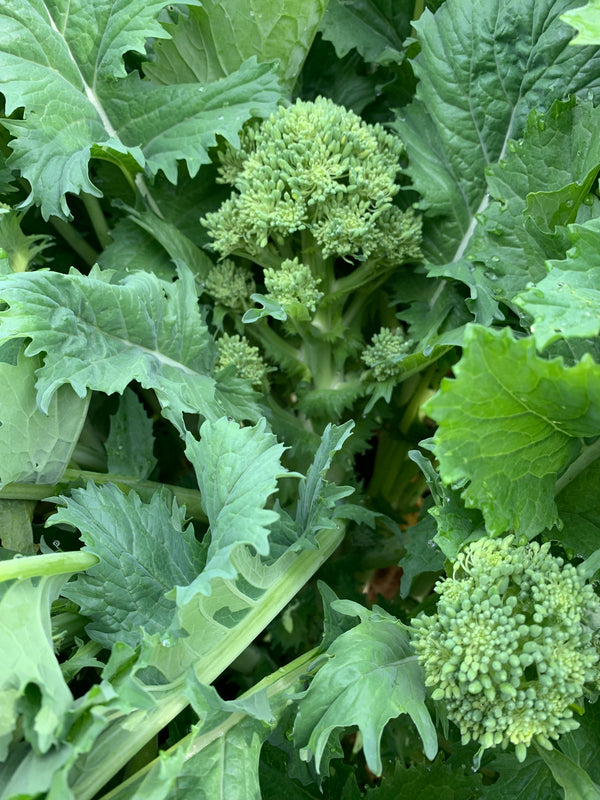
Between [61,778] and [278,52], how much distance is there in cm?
109

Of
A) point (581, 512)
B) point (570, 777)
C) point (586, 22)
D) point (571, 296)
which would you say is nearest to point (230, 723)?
point (570, 777)

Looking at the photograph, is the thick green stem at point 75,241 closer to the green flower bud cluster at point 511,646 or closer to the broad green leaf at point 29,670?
the broad green leaf at point 29,670

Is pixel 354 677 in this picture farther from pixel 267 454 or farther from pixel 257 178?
pixel 257 178

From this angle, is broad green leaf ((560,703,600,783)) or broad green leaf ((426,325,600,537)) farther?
broad green leaf ((560,703,600,783))

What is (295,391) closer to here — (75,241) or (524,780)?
(75,241)

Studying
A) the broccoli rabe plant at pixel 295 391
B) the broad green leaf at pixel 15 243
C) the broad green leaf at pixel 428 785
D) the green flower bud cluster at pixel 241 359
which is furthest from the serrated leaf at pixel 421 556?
the broad green leaf at pixel 15 243

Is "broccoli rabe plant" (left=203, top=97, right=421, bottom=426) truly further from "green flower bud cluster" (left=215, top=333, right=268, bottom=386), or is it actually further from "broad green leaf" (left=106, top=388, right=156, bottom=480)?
"broad green leaf" (left=106, top=388, right=156, bottom=480)

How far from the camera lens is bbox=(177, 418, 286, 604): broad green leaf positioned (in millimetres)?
809

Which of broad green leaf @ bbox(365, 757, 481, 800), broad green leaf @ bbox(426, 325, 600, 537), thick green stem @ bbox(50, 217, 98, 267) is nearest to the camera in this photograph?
broad green leaf @ bbox(426, 325, 600, 537)

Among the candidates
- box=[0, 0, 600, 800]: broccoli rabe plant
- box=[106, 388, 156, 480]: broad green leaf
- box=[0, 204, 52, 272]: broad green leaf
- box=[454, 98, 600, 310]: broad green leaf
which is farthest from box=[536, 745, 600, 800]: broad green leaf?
box=[0, 204, 52, 272]: broad green leaf

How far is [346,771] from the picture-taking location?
1.12 metres

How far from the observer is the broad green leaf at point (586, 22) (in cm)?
82

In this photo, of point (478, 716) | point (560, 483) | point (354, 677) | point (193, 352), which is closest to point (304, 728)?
point (354, 677)

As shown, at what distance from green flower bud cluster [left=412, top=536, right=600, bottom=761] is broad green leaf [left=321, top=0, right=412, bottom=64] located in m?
0.92
